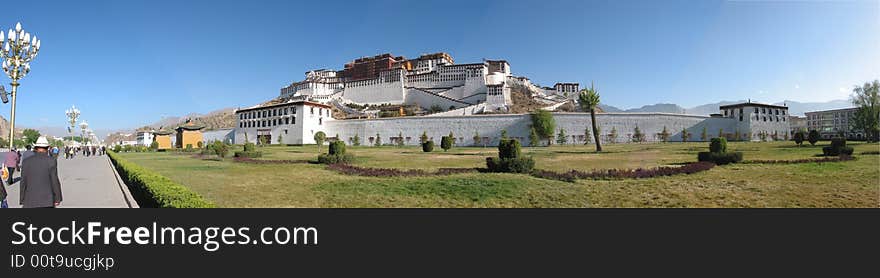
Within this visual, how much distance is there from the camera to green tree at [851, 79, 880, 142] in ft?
78.6

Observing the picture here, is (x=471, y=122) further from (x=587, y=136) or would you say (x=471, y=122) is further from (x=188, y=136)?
(x=188, y=136)

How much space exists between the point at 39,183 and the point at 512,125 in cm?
3619

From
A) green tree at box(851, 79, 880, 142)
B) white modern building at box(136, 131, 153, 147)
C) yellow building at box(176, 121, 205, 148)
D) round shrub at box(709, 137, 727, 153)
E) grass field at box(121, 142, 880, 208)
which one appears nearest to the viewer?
grass field at box(121, 142, 880, 208)

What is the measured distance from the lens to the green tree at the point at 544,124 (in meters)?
34.9

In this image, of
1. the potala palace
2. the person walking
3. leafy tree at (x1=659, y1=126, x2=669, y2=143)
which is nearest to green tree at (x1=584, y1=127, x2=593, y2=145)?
the potala palace

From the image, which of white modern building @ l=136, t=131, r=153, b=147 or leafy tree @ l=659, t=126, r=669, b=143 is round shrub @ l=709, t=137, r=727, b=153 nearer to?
leafy tree @ l=659, t=126, r=669, b=143

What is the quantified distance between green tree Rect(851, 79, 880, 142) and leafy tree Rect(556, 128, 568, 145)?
20.0 metres

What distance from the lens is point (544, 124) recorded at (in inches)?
1382
